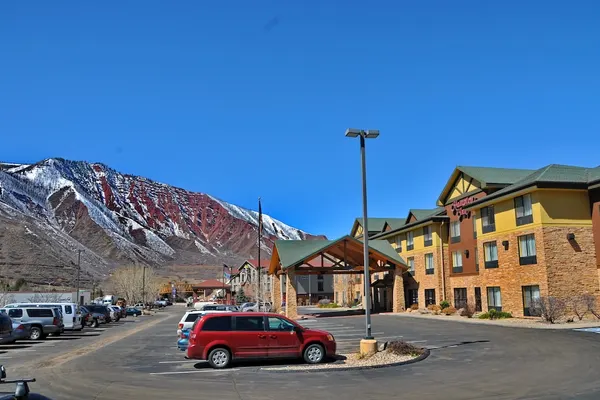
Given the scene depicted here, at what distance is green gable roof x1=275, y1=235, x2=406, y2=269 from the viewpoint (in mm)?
45844

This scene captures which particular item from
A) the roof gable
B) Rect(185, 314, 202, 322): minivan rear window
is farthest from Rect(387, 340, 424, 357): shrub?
the roof gable

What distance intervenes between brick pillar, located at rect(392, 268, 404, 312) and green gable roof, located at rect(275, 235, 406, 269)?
123 centimetres

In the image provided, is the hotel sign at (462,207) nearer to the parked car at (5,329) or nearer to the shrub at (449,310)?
the shrub at (449,310)

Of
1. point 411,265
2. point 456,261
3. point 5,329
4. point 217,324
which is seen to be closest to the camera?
point 217,324

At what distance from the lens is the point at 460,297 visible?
45906 mm

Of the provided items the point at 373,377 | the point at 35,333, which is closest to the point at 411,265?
the point at 35,333

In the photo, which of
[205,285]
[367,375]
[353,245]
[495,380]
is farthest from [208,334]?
[205,285]

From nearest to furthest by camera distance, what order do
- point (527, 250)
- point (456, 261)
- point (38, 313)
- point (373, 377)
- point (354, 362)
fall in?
point (373, 377), point (354, 362), point (38, 313), point (527, 250), point (456, 261)

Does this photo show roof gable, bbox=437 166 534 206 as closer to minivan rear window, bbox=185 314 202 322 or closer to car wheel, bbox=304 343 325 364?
minivan rear window, bbox=185 314 202 322

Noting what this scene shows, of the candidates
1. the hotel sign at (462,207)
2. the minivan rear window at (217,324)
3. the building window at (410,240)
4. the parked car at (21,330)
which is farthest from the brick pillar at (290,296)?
the minivan rear window at (217,324)

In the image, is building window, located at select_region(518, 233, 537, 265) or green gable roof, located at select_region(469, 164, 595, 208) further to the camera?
building window, located at select_region(518, 233, 537, 265)

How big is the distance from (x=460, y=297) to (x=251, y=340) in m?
33.5

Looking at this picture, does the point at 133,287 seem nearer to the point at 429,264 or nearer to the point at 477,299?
the point at 429,264

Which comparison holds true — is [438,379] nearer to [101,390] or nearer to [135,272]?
[101,390]
